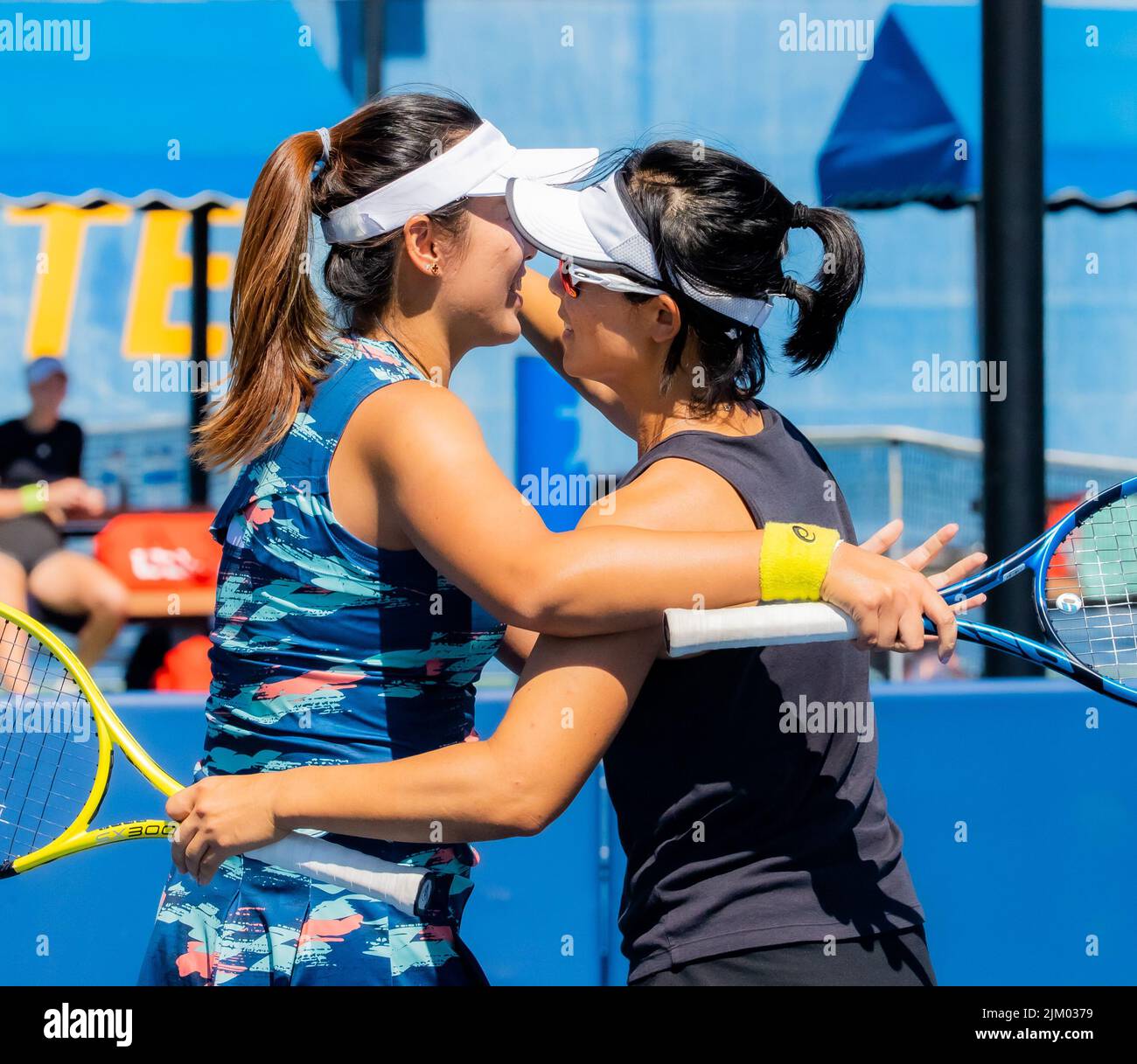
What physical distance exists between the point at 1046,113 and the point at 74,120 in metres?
4.80

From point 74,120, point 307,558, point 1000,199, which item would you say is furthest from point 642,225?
point 74,120

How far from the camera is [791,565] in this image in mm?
1482

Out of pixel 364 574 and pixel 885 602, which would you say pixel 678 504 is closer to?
pixel 885 602

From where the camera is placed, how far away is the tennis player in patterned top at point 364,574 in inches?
58.4

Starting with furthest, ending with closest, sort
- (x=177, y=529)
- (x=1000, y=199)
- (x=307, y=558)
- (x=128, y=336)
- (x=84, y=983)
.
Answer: (x=128, y=336) → (x=177, y=529) → (x=1000, y=199) → (x=84, y=983) → (x=307, y=558)

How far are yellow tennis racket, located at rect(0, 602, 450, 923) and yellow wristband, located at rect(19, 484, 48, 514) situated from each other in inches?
79.7

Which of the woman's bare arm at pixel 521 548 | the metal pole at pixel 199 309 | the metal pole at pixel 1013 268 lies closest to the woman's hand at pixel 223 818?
the woman's bare arm at pixel 521 548

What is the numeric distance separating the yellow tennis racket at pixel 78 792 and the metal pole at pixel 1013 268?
2.71 m

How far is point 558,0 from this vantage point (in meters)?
A: 8.13

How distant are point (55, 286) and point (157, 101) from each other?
7.84 ft

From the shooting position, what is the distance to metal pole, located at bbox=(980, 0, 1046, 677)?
3977 millimetres

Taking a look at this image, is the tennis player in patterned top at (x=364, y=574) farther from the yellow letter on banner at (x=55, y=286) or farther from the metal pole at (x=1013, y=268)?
the yellow letter on banner at (x=55, y=286)

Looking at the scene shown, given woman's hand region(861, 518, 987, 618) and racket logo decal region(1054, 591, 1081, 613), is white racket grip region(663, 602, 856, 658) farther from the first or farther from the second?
racket logo decal region(1054, 591, 1081, 613)
